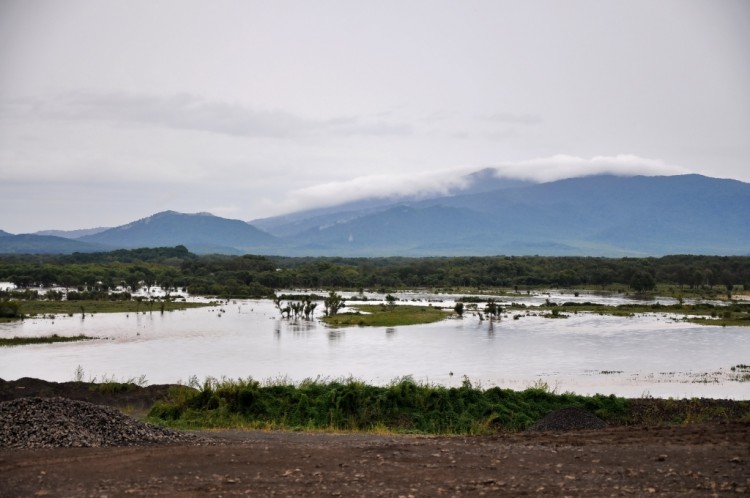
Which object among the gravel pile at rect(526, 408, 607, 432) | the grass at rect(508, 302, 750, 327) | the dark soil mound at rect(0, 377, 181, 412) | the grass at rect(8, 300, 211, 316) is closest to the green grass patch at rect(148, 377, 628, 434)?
the gravel pile at rect(526, 408, 607, 432)

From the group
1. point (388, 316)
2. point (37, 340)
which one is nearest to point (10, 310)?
point (37, 340)

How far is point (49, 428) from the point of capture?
43.8ft

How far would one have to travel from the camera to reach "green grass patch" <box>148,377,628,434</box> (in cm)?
1881

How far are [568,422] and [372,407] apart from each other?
17.0ft

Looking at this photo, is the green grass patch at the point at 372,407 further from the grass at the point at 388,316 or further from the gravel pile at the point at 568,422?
the grass at the point at 388,316

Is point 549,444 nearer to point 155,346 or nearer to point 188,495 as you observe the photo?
point 188,495

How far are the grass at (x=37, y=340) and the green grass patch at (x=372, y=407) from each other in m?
25.3

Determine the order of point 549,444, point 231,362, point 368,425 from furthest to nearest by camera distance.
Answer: point 231,362 < point 368,425 < point 549,444

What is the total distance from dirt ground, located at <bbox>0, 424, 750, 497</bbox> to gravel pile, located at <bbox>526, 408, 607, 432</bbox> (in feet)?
11.2

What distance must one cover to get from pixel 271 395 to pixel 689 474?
1211 cm

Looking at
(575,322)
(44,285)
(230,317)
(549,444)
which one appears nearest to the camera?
(549,444)

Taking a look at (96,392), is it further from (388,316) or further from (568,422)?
(388,316)

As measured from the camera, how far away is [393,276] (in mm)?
118000

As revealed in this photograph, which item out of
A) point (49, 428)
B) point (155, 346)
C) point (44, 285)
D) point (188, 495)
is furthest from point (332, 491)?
point (44, 285)
